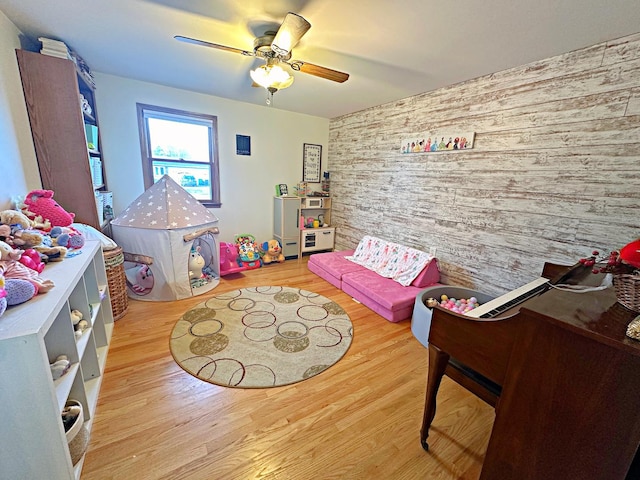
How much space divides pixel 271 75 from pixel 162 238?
192 centimetres

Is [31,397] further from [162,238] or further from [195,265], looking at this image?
[195,265]

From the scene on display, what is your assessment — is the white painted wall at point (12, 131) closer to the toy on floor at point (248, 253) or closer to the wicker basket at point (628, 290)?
the toy on floor at point (248, 253)

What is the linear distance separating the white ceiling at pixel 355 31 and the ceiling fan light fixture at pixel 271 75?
24cm

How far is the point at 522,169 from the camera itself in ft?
7.41

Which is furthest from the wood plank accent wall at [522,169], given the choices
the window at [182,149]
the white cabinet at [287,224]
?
the window at [182,149]

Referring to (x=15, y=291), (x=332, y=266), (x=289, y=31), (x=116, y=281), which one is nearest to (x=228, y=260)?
(x=116, y=281)

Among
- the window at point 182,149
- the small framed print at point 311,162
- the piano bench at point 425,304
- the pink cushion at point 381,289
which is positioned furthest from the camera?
the small framed print at point 311,162

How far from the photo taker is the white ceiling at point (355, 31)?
5.07 ft

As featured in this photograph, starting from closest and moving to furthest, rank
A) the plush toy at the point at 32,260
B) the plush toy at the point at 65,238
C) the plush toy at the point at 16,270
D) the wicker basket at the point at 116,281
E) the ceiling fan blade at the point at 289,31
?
the plush toy at the point at 16,270
the plush toy at the point at 32,260
the ceiling fan blade at the point at 289,31
the plush toy at the point at 65,238
the wicker basket at the point at 116,281

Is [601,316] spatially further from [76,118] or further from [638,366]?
[76,118]

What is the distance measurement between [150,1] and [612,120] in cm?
319

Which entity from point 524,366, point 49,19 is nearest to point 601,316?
point 524,366

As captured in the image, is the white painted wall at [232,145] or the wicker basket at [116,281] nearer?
the wicker basket at [116,281]

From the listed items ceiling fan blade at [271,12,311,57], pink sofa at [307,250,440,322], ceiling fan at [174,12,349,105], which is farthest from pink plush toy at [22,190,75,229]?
pink sofa at [307,250,440,322]
